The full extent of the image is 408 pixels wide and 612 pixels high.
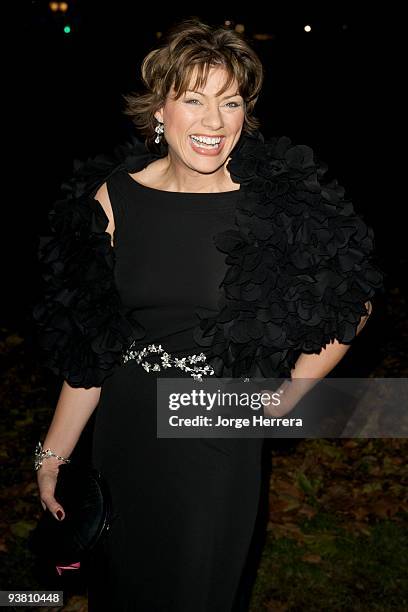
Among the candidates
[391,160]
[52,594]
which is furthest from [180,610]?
[391,160]

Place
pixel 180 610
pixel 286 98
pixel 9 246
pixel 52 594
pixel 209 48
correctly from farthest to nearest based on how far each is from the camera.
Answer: pixel 286 98, pixel 9 246, pixel 52 594, pixel 180 610, pixel 209 48

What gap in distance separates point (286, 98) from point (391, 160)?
7.34m

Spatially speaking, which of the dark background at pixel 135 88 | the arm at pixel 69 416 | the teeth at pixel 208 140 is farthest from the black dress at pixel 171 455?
the dark background at pixel 135 88

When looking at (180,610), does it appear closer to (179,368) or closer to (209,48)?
(179,368)

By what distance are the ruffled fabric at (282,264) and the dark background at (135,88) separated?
21.2 ft

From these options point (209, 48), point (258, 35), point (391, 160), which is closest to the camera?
point (209, 48)

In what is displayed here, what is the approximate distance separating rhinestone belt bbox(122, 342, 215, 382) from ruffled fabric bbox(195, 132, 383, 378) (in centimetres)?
5

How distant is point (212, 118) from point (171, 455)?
126 cm

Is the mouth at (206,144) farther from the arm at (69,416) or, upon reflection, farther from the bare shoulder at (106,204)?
the arm at (69,416)

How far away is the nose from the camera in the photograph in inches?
115

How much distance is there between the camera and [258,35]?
40188 mm

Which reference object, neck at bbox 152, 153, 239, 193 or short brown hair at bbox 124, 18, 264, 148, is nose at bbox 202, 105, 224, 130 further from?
neck at bbox 152, 153, 239, 193

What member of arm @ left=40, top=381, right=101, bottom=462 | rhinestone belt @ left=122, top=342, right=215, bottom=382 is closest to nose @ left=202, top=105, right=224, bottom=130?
rhinestone belt @ left=122, top=342, right=215, bottom=382

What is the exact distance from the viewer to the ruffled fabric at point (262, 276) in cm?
305
